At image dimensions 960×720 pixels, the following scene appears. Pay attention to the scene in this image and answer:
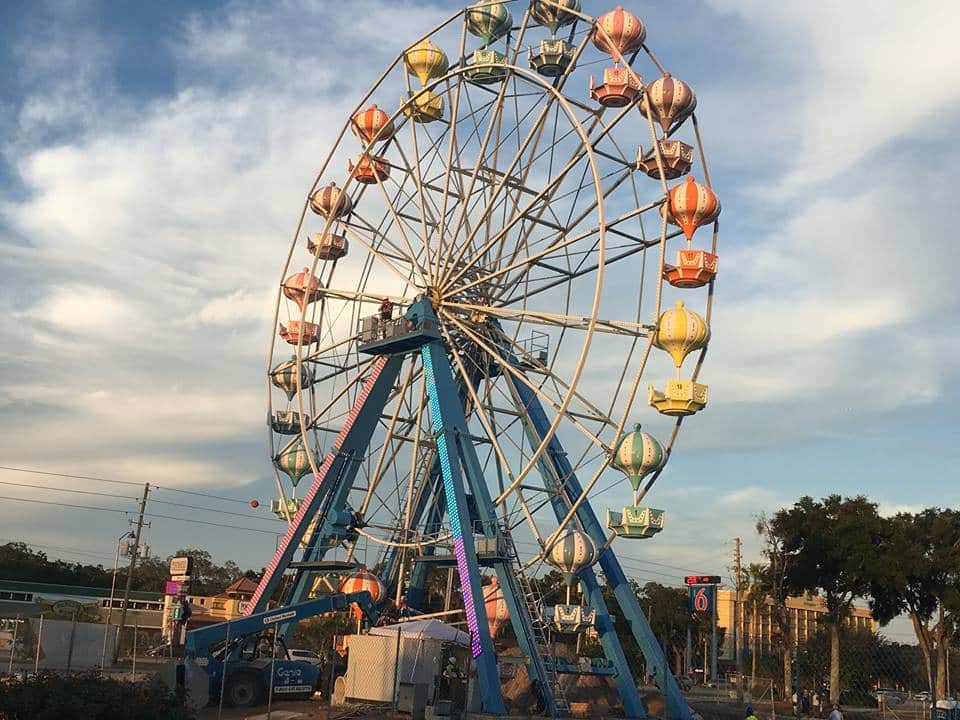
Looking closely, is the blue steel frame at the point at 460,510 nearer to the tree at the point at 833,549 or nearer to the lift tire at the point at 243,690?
the lift tire at the point at 243,690

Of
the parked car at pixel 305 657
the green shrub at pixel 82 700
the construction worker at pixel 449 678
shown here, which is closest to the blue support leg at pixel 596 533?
the construction worker at pixel 449 678

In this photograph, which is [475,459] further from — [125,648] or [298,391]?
[125,648]

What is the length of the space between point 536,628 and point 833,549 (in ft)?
102

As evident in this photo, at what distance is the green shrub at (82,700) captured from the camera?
1759 centimetres

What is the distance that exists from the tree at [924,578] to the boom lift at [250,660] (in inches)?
1335

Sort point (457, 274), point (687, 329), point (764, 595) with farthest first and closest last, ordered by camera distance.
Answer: point (764, 595) → point (457, 274) → point (687, 329)

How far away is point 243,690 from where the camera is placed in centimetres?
3189

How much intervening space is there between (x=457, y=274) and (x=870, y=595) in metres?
35.0

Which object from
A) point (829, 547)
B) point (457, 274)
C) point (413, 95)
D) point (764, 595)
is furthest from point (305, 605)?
point (764, 595)

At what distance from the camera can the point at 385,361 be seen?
123 feet

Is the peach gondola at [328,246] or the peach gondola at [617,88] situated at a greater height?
the peach gondola at [617,88]

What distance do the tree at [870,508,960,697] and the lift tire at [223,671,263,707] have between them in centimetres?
3676

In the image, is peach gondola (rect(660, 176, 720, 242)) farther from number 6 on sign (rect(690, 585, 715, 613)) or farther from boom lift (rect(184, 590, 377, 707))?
number 6 on sign (rect(690, 585, 715, 613))

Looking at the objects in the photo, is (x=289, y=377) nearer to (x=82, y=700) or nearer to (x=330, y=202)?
(x=330, y=202)
